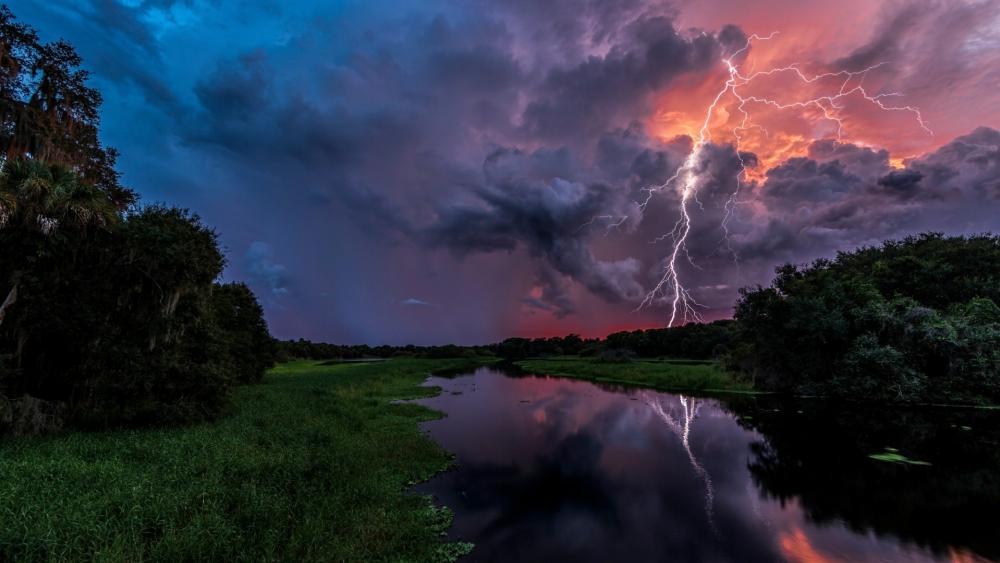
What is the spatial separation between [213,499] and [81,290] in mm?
15450

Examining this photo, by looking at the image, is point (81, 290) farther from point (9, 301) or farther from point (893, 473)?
point (893, 473)

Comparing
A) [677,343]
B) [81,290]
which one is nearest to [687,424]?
[81,290]

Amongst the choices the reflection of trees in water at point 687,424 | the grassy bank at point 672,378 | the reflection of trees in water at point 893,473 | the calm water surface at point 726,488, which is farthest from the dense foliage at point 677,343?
the calm water surface at point 726,488

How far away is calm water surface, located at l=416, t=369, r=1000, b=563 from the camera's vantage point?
41.7 ft

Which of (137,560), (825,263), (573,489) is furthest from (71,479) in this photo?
(825,263)

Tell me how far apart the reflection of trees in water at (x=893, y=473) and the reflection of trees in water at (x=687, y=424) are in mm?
2438

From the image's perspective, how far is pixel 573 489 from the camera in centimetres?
1830

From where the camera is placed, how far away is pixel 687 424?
32.2m

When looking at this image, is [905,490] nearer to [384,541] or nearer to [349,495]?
[384,541]

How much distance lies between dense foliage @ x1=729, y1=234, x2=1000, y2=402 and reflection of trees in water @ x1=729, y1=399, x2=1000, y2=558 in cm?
618

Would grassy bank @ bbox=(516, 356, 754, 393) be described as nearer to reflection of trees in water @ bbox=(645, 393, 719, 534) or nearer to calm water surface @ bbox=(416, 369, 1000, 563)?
reflection of trees in water @ bbox=(645, 393, 719, 534)

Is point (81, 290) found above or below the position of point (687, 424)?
above

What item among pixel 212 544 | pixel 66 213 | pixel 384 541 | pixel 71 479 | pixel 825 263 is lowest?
pixel 384 541

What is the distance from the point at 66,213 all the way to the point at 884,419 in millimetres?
55289
